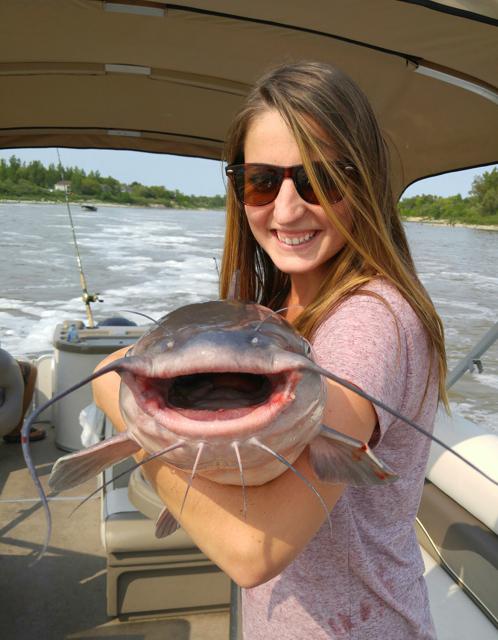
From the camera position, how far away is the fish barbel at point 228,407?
53 centimetres

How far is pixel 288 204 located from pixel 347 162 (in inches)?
5.5

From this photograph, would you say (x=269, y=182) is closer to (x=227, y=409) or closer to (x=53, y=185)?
(x=227, y=409)

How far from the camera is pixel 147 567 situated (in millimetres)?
2512

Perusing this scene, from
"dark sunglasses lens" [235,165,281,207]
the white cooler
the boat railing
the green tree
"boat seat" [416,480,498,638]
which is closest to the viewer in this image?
"dark sunglasses lens" [235,165,281,207]

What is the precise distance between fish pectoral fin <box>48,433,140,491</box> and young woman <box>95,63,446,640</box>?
11cm

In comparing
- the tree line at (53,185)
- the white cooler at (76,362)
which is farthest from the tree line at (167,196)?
the white cooler at (76,362)

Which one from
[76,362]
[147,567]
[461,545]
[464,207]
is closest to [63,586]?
[147,567]

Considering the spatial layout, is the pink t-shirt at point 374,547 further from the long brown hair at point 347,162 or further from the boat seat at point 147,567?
the boat seat at point 147,567

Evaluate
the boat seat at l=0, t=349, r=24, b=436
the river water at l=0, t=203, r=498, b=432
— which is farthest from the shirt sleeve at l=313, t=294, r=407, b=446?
the river water at l=0, t=203, r=498, b=432

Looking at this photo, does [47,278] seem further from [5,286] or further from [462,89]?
[462,89]

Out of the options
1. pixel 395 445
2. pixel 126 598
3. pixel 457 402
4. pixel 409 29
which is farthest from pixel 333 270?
pixel 457 402

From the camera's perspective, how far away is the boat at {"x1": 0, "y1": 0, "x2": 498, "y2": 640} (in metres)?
2.03

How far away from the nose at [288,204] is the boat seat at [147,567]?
5.09 ft

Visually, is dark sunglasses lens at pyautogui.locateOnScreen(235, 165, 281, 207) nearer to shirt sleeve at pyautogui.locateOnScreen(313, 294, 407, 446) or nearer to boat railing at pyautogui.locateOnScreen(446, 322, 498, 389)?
shirt sleeve at pyautogui.locateOnScreen(313, 294, 407, 446)
